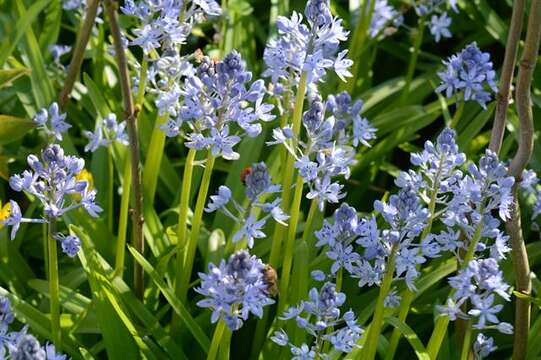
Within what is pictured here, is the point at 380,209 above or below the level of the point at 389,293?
above

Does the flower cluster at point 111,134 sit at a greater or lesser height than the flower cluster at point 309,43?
lesser

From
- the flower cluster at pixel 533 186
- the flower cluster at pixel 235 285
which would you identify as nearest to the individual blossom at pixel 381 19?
the flower cluster at pixel 533 186

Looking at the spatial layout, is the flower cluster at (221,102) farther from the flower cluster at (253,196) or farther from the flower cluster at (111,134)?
the flower cluster at (111,134)

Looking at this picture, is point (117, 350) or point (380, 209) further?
point (117, 350)

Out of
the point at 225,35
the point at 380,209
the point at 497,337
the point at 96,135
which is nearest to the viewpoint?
the point at 380,209

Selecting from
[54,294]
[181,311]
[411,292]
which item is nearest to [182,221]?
[181,311]

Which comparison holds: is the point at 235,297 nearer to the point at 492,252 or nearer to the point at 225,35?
the point at 492,252

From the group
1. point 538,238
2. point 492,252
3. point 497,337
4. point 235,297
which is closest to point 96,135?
point 235,297
